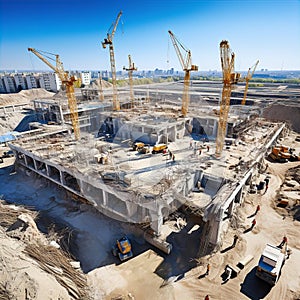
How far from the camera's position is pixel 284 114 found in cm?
4988

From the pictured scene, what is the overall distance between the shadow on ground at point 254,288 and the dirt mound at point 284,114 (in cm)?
4333

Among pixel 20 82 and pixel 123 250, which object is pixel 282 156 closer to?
pixel 123 250

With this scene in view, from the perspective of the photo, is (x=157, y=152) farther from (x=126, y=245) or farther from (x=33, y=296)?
(x=33, y=296)

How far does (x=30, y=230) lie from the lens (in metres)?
15.1

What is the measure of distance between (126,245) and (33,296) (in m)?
6.34

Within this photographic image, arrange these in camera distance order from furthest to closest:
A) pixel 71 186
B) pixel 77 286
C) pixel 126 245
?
pixel 71 186 < pixel 126 245 < pixel 77 286

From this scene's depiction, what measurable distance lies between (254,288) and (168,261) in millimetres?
5428

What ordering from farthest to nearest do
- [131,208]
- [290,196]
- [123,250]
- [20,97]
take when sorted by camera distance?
[20,97], [290,196], [131,208], [123,250]

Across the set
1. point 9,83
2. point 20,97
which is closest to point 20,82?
point 9,83

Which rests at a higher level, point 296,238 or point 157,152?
point 157,152

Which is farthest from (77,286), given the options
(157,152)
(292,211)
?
(292,211)

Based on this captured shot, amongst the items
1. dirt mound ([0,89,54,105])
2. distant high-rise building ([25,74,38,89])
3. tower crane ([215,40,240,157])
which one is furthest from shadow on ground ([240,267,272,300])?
A: distant high-rise building ([25,74,38,89])

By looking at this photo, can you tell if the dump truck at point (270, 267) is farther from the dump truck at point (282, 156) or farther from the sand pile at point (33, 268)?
the dump truck at point (282, 156)

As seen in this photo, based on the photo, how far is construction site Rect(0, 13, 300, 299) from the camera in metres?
12.8
